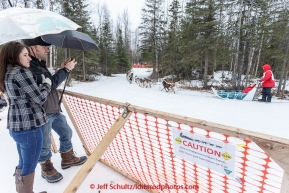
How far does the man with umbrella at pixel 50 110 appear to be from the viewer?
1.94 m

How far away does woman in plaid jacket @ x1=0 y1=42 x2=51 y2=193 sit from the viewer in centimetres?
156

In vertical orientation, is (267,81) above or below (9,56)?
below

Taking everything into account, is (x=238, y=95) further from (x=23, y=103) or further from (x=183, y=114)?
(x=23, y=103)

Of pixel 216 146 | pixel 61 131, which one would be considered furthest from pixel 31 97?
pixel 216 146

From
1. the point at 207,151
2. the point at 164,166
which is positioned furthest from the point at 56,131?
the point at 207,151

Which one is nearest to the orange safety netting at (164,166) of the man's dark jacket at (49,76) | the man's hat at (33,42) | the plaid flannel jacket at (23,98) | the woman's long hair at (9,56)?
the man's dark jacket at (49,76)

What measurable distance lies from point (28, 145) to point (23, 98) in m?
0.49

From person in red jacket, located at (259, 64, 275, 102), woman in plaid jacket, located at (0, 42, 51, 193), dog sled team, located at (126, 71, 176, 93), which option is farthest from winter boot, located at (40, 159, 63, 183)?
dog sled team, located at (126, 71, 176, 93)

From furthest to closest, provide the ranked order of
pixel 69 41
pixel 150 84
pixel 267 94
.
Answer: pixel 150 84, pixel 267 94, pixel 69 41

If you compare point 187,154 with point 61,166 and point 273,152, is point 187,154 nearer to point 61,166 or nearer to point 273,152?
point 273,152

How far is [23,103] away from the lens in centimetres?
165

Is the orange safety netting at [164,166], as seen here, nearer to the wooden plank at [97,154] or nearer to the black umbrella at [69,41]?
the wooden plank at [97,154]

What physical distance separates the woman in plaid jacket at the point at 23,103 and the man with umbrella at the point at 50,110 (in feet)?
0.57

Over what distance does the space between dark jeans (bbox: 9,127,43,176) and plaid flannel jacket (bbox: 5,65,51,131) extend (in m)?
0.06
